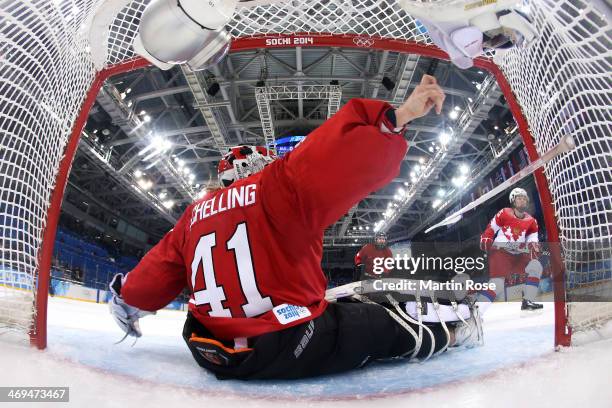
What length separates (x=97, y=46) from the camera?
1527 mm

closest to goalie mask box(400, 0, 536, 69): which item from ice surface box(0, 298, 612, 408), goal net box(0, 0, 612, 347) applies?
goal net box(0, 0, 612, 347)

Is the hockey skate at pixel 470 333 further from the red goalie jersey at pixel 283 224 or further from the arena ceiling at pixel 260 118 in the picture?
the arena ceiling at pixel 260 118

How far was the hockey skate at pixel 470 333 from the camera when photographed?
147 centimetres

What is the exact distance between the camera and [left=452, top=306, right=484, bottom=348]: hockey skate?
1.47m

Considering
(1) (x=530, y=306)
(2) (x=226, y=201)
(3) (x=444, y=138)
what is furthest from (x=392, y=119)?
(3) (x=444, y=138)

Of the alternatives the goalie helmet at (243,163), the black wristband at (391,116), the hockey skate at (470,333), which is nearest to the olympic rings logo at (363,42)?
the goalie helmet at (243,163)

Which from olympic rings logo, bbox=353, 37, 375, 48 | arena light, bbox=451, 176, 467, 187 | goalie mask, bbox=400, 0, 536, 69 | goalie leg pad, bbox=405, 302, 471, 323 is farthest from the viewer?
arena light, bbox=451, 176, 467, 187

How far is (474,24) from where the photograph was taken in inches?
27.6

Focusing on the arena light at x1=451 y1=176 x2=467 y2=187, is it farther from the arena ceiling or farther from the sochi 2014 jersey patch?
the sochi 2014 jersey patch

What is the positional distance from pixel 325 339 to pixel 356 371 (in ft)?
0.61

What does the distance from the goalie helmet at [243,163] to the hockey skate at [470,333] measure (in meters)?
0.90

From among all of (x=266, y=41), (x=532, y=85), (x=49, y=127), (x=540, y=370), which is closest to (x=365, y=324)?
(x=540, y=370)

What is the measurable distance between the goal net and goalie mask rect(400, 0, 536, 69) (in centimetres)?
49

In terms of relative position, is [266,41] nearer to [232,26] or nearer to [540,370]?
[232,26]
